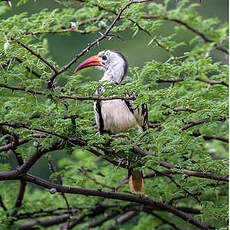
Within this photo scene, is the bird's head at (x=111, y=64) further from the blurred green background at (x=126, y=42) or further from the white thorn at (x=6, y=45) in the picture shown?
the blurred green background at (x=126, y=42)

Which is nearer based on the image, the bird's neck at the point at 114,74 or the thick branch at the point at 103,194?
the thick branch at the point at 103,194

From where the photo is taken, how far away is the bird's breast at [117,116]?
3025mm

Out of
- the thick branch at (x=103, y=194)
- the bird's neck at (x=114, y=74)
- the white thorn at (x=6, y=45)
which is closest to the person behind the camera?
the white thorn at (x=6, y=45)

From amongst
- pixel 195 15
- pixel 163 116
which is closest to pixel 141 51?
pixel 195 15

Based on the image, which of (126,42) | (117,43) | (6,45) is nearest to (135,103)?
(6,45)

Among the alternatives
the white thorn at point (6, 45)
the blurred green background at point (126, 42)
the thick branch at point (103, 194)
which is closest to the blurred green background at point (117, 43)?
the blurred green background at point (126, 42)

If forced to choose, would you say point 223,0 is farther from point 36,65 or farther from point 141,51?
point 36,65

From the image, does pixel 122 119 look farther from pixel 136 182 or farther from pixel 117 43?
pixel 117 43

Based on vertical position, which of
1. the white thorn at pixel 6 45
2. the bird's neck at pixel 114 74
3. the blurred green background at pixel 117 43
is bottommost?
the blurred green background at pixel 117 43

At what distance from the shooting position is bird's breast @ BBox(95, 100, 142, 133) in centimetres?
303

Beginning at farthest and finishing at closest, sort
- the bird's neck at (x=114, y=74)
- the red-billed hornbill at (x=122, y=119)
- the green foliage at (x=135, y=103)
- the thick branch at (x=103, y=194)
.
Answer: the bird's neck at (x=114, y=74) → the red-billed hornbill at (x=122, y=119) → the thick branch at (x=103, y=194) → the green foliage at (x=135, y=103)

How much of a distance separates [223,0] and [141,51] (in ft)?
7.45

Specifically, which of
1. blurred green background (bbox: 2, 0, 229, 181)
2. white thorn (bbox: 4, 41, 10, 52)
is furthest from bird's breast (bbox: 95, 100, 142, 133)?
blurred green background (bbox: 2, 0, 229, 181)

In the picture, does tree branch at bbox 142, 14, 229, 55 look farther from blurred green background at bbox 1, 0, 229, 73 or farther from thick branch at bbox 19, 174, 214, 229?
blurred green background at bbox 1, 0, 229, 73
